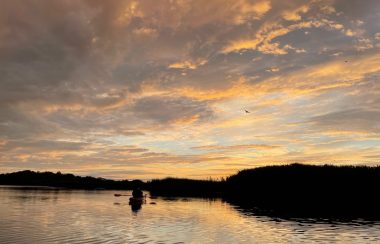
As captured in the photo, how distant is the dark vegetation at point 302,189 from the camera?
4912 cm

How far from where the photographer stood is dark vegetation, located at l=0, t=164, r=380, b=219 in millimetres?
49125

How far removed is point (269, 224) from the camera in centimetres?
3469

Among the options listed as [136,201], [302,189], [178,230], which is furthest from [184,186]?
[178,230]

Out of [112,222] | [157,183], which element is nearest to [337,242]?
[112,222]

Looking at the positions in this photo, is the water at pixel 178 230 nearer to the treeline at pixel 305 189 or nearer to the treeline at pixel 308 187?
the treeline at pixel 305 189

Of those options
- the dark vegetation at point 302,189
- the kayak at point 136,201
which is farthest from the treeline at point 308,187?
the kayak at point 136,201

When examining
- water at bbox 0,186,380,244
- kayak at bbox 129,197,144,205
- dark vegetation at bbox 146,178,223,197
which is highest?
dark vegetation at bbox 146,178,223,197

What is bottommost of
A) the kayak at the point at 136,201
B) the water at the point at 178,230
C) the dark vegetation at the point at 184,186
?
the water at the point at 178,230

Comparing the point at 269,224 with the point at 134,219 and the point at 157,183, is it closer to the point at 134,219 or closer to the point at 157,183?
the point at 134,219

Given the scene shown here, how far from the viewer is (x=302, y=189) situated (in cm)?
6838

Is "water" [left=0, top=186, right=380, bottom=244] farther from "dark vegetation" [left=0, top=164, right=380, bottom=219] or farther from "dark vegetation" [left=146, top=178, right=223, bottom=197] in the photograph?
"dark vegetation" [left=146, top=178, right=223, bottom=197]

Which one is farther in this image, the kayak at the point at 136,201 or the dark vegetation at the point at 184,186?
the dark vegetation at the point at 184,186

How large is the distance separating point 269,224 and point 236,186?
152 feet

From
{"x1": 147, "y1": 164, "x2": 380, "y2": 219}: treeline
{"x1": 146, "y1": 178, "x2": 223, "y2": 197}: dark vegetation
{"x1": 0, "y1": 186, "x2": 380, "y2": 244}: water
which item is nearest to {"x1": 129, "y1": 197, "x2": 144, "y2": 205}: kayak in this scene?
{"x1": 0, "y1": 186, "x2": 380, "y2": 244}: water
